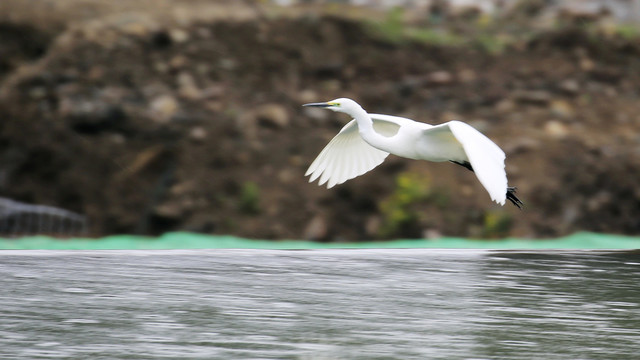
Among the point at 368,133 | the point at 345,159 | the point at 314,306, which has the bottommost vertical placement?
the point at 314,306

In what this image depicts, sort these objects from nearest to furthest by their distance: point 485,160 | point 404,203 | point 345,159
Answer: point 485,160, point 345,159, point 404,203

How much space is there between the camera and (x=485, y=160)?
30.9ft

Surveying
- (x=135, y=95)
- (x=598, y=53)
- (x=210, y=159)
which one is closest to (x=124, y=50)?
(x=135, y=95)

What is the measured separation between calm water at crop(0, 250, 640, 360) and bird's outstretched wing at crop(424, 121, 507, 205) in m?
1.23

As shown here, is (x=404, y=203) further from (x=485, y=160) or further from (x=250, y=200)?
(x=485, y=160)

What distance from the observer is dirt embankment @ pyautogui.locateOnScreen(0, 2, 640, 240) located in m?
18.9

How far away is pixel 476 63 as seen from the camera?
2380 cm

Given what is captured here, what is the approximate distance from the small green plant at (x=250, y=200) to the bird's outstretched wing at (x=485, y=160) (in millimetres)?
8916

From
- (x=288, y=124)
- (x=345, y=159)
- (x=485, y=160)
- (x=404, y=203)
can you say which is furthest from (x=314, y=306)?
(x=288, y=124)

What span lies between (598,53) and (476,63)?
8.93 ft

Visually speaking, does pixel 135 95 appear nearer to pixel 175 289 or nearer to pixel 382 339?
pixel 175 289

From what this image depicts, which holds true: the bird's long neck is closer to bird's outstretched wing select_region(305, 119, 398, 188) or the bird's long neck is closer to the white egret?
the white egret

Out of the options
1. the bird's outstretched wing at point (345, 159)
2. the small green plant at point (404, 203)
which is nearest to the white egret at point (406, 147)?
the bird's outstretched wing at point (345, 159)

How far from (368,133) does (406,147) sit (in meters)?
0.40
